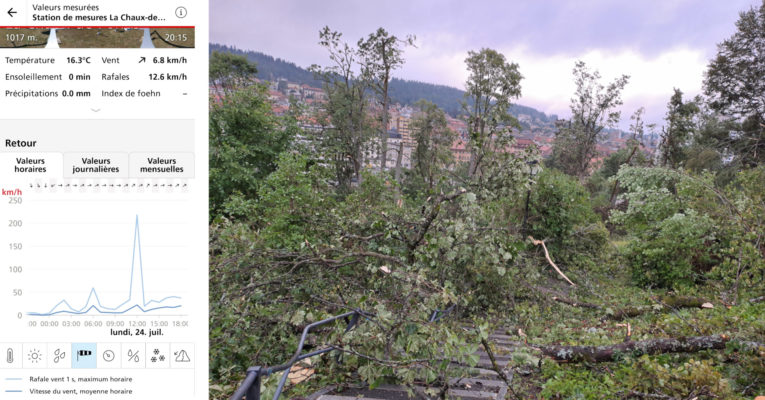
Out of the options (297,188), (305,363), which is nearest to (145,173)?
(305,363)

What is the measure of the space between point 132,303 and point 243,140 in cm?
1595

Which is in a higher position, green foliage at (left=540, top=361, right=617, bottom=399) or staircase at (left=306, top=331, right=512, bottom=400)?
staircase at (left=306, top=331, right=512, bottom=400)

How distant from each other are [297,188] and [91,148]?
14.1 ft

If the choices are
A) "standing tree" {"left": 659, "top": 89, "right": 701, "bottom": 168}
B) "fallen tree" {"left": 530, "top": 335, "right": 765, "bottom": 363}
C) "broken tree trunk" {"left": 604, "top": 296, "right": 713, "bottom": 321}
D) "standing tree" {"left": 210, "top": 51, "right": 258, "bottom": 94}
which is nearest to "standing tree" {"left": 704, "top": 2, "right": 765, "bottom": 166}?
"standing tree" {"left": 659, "top": 89, "right": 701, "bottom": 168}

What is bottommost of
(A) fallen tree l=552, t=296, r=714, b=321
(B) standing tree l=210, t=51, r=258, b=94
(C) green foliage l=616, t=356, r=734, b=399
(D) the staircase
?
(A) fallen tree l=552, t=296, r=714, b=321

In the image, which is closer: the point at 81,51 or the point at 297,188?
the point at 81,51

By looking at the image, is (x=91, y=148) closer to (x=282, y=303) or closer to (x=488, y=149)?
(x=282, y=303)

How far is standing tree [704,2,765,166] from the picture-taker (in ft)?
62.7

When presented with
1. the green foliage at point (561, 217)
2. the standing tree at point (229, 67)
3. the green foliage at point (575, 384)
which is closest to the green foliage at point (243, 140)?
the green foliage at point (561, 217)

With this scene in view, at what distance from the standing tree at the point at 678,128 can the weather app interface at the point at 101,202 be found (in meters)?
27.7

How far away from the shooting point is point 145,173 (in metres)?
1.49

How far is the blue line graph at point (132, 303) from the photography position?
1.44m

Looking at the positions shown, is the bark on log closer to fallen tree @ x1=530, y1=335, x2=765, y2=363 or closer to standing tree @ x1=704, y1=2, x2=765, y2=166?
fallen tree @ x1=530, y1=335, x2=765, y2=363

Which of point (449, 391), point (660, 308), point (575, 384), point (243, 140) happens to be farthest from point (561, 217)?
point (243, 140)
